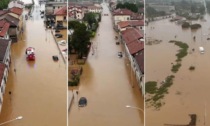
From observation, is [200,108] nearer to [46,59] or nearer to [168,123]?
[168,123]

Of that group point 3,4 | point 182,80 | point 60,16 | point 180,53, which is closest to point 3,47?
point 182,80

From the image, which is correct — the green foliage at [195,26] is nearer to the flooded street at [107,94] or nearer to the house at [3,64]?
the flooded street at [107,94]

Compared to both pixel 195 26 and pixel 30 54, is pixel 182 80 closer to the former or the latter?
pixel 30 54

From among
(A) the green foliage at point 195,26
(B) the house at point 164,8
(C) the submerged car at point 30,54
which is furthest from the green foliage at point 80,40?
(B) the house at point 164,8

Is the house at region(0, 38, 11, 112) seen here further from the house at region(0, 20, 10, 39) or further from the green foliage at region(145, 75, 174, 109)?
the green foliage at region(145, 75, 174, 109)

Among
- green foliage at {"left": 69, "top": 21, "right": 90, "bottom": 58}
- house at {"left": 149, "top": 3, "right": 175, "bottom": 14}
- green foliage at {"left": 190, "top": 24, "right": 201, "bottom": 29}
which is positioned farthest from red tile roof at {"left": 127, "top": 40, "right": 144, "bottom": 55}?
house at {"left": 149, "top": 3, "right": 175, "bottom": 14}

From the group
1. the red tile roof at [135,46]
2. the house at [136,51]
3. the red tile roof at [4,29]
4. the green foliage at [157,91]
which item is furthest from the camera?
the red tile roof at [4,29]
